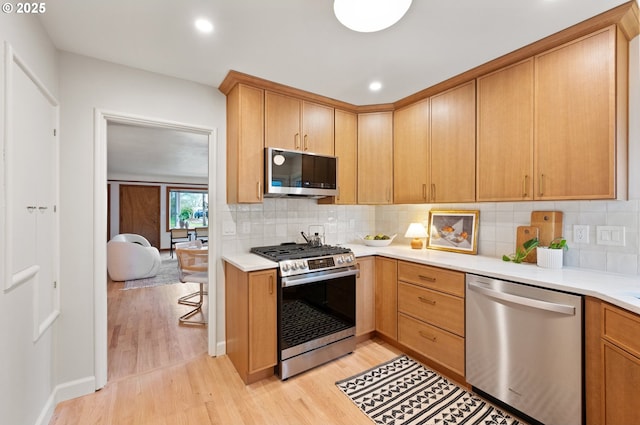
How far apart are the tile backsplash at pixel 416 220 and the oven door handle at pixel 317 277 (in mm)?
699

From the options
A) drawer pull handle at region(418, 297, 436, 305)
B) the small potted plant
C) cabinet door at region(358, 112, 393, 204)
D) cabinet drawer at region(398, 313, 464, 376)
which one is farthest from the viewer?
cabinet door at region(358, 112, 393, 204)

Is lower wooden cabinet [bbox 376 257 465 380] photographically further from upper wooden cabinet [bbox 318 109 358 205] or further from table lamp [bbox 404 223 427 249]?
upper wooden cabinet [bbox 318 109 358 205]

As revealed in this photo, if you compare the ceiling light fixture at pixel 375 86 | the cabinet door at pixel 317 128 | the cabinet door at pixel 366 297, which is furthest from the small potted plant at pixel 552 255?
the cabinet door at pixel 317 128

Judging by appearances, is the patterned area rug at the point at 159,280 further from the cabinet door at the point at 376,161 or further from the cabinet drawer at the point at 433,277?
the cabinet drawer at the point at 433,277

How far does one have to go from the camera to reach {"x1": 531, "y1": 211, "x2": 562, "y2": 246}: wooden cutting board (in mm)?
2010

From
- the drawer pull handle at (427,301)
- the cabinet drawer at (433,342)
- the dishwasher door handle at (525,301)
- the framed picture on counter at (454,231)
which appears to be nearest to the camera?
the dishwasher door handle at (525,301)

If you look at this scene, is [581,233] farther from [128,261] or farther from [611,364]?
[128,261]

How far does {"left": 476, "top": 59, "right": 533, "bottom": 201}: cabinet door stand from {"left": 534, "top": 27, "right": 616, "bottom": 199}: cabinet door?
6cm

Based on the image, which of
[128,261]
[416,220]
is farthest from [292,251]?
[128,261]

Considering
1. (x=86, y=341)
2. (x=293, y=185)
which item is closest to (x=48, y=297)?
(x=86, y=341)

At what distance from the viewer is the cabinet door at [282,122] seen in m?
2.39

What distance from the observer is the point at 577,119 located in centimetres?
170

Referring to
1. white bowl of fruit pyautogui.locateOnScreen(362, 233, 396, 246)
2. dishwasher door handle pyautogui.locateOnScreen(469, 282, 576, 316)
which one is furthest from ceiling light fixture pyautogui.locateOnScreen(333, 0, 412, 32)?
white bowl of fruit pyautogui.locateOnScreen(362, 233, 396, 246)

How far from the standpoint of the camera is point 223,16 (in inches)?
61.1
